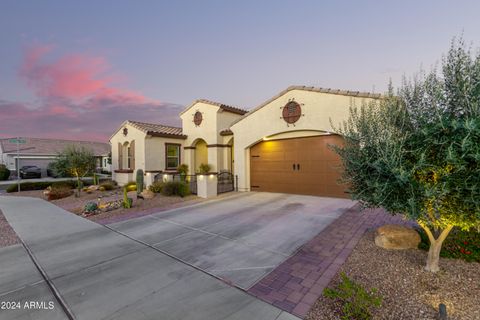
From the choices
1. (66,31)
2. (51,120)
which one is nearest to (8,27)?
(66,31)

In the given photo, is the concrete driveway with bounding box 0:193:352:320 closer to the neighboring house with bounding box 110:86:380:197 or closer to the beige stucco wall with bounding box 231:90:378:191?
the neighboring house with bounding box 110:86:380:197

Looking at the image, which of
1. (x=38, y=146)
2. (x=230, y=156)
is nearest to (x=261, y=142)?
(x=230, y=156)

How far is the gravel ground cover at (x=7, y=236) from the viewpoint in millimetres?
4969

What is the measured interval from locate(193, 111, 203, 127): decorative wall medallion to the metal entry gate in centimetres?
438

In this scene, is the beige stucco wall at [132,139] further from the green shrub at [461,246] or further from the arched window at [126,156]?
the green shrub at [461,246]

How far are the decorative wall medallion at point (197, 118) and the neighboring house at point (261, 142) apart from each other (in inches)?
2.9

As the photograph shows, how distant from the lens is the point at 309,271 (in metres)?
3.43

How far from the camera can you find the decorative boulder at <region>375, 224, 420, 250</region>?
4086 millimetres

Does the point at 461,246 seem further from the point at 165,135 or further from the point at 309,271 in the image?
the point at 165,135

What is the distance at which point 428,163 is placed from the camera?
286 cm

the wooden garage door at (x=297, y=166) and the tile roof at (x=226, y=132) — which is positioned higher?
the tile roof at (x=226, y=132)

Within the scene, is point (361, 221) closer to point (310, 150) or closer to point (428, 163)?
point (428, 163)

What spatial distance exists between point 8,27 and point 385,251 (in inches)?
665

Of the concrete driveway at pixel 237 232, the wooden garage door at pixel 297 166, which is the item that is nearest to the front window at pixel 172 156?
the wooden garage door at pixel 297 166
